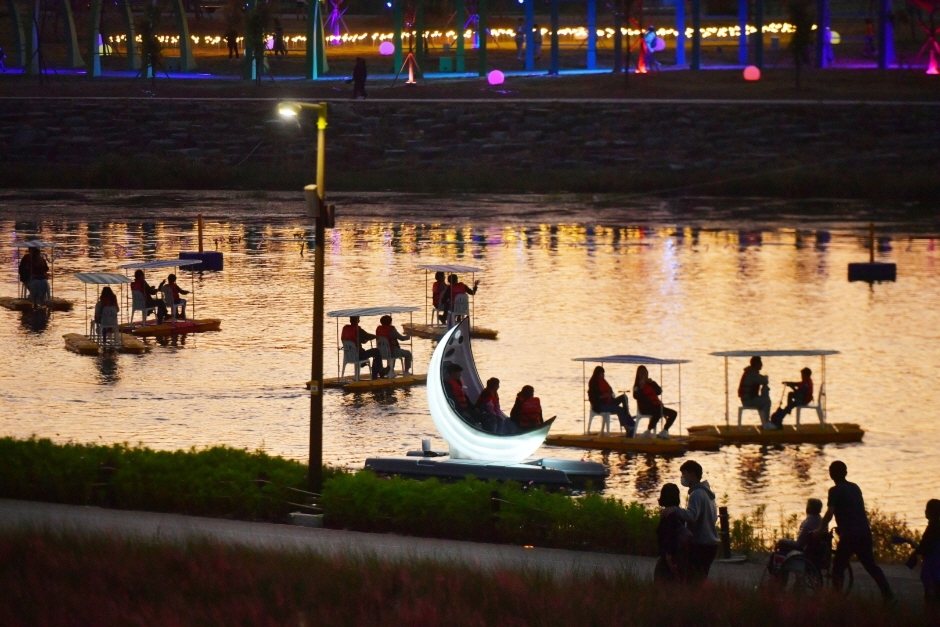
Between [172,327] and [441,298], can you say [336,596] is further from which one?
[172,327]

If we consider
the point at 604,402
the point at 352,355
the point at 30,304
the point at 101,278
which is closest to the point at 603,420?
the point at 604,402

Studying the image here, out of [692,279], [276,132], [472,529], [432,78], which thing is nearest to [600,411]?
[472,529]

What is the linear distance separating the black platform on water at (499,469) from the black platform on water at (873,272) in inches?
737

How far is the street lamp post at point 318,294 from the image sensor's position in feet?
56.8

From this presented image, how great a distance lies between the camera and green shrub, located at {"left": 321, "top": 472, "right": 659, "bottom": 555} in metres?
15.6

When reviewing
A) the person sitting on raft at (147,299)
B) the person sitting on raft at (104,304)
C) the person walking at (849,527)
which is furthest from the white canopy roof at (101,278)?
the person walking at (849,527)

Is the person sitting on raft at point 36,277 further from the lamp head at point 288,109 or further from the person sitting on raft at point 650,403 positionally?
the lamp head at point 288,109

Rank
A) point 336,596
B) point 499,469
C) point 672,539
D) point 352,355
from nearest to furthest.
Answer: point 672,539
point 336,596
point 499,469
point 352,355

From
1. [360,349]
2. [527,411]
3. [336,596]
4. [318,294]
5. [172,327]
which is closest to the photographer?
[336,596]

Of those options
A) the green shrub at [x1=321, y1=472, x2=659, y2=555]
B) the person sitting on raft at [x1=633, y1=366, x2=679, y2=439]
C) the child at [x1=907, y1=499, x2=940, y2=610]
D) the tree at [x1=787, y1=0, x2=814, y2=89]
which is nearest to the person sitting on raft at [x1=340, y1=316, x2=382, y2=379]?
the person sitting on raft at [x1=633, y1=366, x2=679, y2=439]

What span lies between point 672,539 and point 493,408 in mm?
7465

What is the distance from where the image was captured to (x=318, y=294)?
58.6 feet

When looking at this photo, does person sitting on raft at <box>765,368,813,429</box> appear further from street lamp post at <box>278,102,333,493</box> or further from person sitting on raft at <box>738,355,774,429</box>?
street lamp post at <box>278,102,333,493</box>

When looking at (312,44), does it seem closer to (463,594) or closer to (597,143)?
(597,143)
